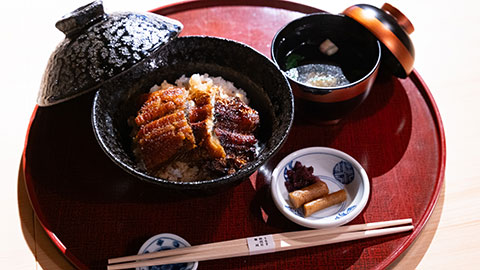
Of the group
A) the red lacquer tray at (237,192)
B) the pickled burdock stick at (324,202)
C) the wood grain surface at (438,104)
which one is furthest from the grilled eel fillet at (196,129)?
the wood grain surface at (438,104)

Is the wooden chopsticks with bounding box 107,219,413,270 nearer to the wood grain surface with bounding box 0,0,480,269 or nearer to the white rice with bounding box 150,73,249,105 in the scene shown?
the wood grain surface with bounding box 0,0,480,269

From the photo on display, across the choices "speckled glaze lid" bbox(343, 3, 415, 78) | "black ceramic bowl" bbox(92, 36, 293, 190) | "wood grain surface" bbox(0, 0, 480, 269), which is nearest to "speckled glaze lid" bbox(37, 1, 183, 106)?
"black ceramic bowl" bbox(92, 36, 293, 190)

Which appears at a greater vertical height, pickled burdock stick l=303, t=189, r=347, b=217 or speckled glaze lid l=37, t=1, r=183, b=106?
speckled glaze lid l=37, t=1, r=183, b=106

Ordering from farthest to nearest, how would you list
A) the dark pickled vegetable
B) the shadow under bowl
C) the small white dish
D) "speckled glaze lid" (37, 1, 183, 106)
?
1. the shadow under bowl
2. the dark pickled vegetable
3. the small white dish
4. "speckled glaze lid" (37, 1, 183, 106)

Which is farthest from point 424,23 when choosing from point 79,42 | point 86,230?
point 86,230

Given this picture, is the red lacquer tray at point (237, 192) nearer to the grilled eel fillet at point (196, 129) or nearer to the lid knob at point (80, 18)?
the grilled eel fillet at point (196, 129)

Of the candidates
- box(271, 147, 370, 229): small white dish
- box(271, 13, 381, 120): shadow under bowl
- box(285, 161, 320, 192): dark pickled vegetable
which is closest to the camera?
box(271, 147, 370, 229): small white dish
